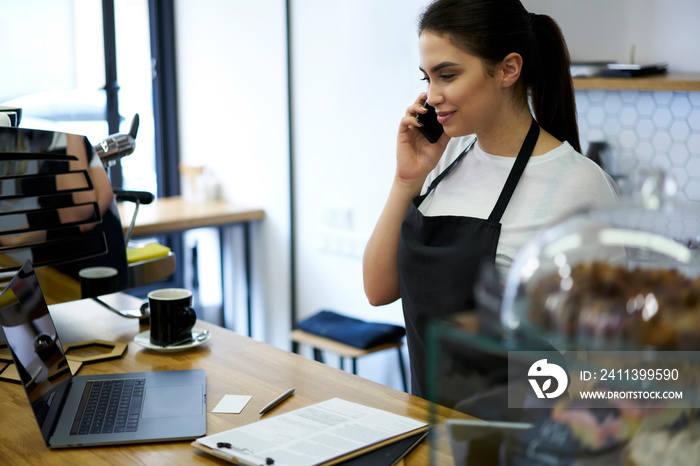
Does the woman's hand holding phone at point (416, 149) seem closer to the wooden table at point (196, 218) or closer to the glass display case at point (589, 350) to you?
the glass display case at point (589, 350)

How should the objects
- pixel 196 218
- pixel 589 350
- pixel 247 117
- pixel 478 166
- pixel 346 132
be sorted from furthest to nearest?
pixel 247 117, pixel 196 218, pixel 346 132, pixel 478 166, pixel 589 350

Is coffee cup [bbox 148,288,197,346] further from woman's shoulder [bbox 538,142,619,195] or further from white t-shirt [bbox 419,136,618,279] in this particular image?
woman's shoulder [bbox 538,142,619,195]

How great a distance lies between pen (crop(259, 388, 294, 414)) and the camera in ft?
3.80

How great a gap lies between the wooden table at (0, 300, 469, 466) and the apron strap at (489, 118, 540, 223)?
427 mm

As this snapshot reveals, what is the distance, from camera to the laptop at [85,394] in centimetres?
106

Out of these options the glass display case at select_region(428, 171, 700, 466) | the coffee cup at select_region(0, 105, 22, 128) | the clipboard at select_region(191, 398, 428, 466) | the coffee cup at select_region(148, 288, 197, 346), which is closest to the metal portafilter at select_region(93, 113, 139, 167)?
the coffee cup at select_region(0, 105, 22, 128)

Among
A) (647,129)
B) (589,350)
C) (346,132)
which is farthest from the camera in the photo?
(346,132)

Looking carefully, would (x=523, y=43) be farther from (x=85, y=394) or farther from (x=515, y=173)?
(x=85, y=394)

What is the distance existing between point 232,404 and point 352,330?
4.79ft

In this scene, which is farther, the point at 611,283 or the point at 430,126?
the point at 430,126

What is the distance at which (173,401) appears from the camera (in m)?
1.19

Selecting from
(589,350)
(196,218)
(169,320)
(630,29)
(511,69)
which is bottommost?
(196,218)

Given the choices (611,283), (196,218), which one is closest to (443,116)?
(611,283)

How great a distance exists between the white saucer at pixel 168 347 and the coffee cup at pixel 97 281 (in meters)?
0.12
